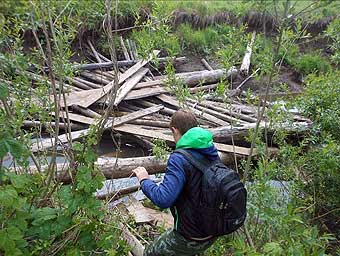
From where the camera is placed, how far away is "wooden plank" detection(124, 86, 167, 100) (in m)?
9.66

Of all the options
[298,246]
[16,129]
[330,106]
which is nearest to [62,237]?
[16,129]

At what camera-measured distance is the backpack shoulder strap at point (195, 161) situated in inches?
132

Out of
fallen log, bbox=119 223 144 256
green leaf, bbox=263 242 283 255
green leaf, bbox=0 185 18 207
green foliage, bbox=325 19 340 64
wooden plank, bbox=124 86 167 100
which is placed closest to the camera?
green leaf, bbox=0 185 18 207

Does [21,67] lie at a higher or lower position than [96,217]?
higher

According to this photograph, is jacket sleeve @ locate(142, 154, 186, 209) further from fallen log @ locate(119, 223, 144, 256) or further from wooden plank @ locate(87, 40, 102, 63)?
wooden plank @ locate(87, 40, 102, 63)

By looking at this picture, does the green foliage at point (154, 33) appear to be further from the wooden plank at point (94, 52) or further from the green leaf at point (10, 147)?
the wooden plank at point (94, 52)

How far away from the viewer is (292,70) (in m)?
13.6

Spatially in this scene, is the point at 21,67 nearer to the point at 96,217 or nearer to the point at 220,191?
the point at 96,217

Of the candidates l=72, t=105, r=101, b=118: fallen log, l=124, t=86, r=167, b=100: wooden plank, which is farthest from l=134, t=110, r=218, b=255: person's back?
l=124, t=86, r=167, b=100: wooden plank

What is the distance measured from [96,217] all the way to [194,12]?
36.9ft

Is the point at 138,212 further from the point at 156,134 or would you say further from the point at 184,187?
the point at 156,134

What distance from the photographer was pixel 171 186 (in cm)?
329

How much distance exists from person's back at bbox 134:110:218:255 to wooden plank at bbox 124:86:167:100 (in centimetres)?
602

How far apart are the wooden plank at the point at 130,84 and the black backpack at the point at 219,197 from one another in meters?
5.91
